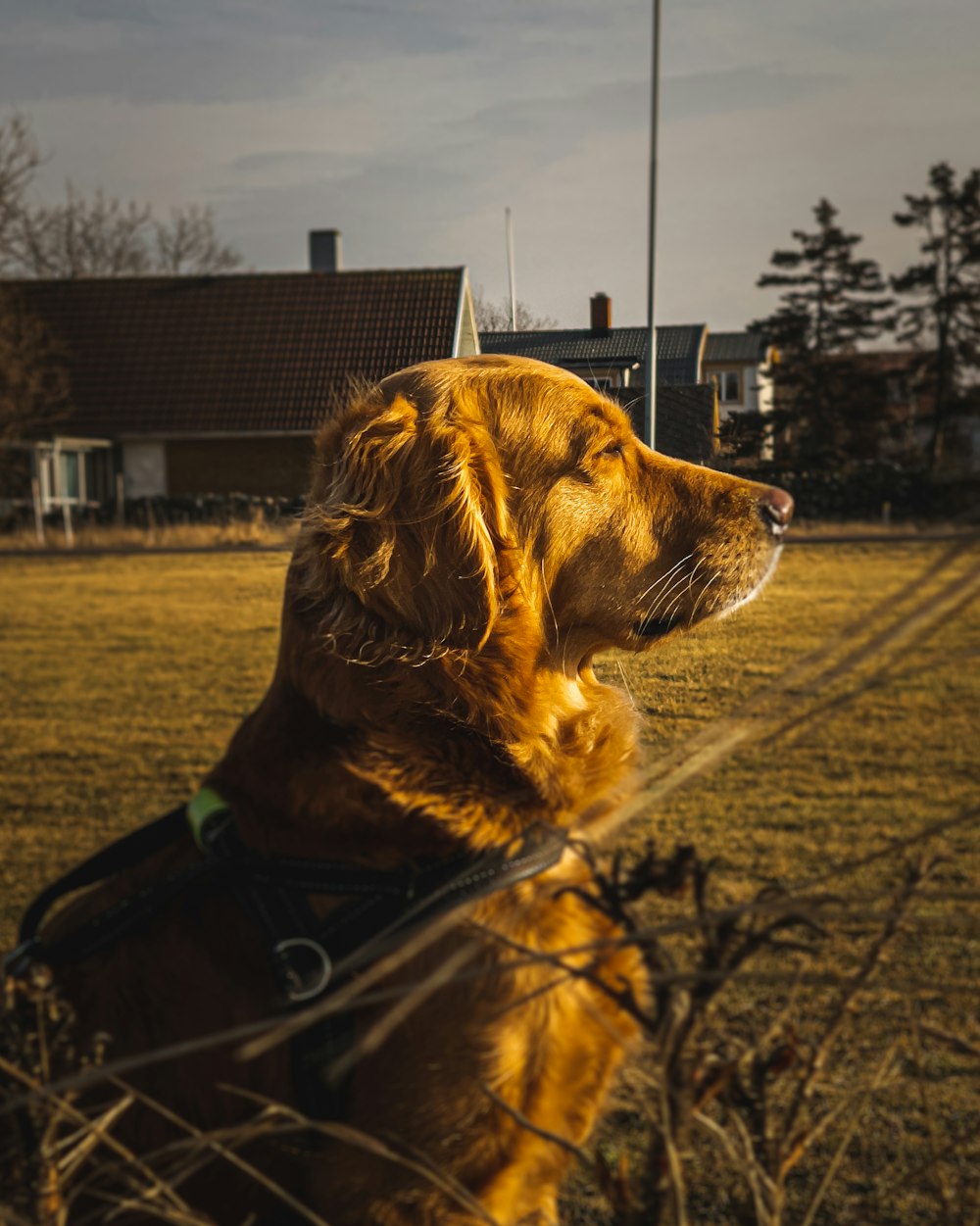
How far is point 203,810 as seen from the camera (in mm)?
1649

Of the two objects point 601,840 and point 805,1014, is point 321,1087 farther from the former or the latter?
point 805,1014

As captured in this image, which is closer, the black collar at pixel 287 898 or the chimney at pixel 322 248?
the black collar at pixel 287 898

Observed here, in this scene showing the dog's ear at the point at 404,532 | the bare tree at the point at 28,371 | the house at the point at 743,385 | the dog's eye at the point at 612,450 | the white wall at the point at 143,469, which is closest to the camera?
the house at the point at 743,385

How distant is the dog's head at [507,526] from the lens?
1757 mm

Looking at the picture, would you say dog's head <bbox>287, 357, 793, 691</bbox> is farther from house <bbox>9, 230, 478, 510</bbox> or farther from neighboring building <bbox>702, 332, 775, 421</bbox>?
neighboring building <bbox>702, 332, 775, 421</bbox>

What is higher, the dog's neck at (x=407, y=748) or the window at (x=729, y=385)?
the window at (x=729, y=385)

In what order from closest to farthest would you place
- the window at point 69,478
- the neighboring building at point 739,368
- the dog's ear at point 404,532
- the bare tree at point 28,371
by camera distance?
the neighboring building at point 739,368, the dog's ear at point 404,532, the bare tree at point 28,371, the window at point 69,478

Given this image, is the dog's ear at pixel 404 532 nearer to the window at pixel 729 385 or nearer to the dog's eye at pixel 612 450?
the dog's eye at pixel 612 450

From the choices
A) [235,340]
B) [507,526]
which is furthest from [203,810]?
[235,340]

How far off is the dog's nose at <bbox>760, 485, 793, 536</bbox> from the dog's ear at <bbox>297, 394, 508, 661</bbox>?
45 centimetres

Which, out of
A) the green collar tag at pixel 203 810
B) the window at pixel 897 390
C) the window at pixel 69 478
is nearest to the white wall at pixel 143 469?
the green collar tag at pixel 203 810

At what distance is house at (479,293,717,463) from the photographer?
59.9 inches

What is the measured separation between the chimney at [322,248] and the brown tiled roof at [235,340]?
0.26 meters

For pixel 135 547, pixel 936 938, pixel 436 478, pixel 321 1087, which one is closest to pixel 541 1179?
pixel 321 1087
